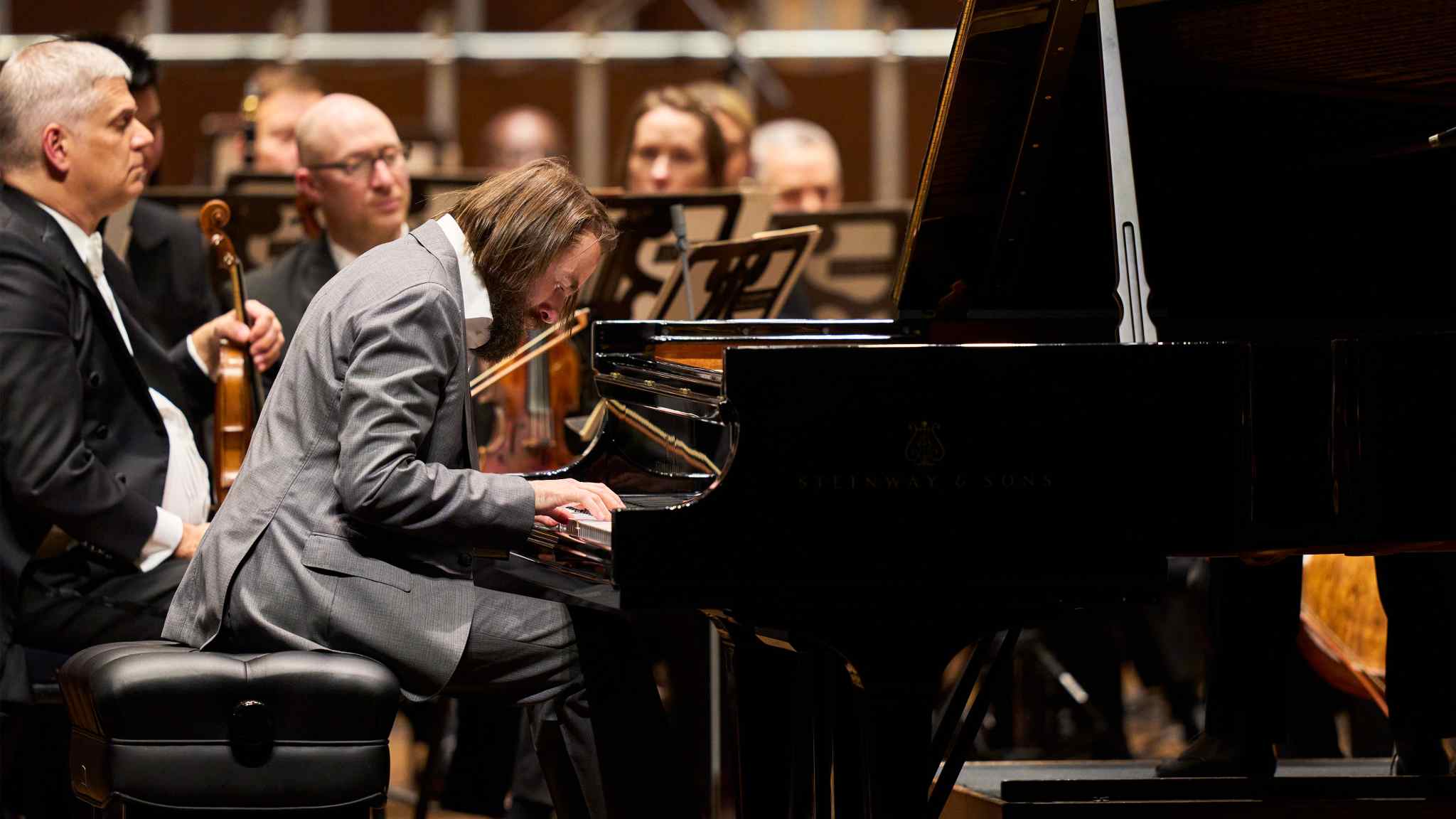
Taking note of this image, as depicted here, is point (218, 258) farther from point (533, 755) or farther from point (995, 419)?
point (995, 419)

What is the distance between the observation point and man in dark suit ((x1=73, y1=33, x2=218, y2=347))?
14.0 feet

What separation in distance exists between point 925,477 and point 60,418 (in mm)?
1716

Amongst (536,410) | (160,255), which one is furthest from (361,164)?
(536,410)

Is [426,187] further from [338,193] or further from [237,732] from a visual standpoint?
[237,732]

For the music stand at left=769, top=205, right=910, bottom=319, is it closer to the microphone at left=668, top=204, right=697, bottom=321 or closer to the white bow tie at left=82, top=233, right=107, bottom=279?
the microphone at left=668, top=204, right=697, bottom=321

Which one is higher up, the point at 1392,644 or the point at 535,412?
the point at 535,412

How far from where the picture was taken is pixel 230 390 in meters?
3.39

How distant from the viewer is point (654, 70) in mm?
8320

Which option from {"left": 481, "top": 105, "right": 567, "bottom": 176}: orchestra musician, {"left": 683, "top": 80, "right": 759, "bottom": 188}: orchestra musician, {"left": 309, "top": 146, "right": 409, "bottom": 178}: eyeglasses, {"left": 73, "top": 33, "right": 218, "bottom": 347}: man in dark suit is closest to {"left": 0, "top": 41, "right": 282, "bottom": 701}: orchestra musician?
{"left": 309, "top": 146, "right": 409, "bottom": 178}: eyeglasses

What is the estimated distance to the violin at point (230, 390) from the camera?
132 inches

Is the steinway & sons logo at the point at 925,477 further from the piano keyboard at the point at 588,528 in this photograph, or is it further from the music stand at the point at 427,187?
the music stand at the point at 427,187

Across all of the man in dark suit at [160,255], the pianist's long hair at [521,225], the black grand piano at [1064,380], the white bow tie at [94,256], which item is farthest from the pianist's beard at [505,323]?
the man in dark suit at [160,255]

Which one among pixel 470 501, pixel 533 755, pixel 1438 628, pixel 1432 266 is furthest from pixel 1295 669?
pixel 470 501

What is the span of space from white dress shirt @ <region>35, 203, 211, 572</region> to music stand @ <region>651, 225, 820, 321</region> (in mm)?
Result: 1103
